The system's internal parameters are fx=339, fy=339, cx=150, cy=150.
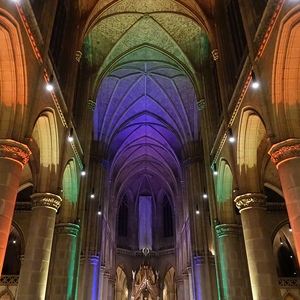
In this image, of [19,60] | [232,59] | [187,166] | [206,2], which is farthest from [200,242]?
[19,60]

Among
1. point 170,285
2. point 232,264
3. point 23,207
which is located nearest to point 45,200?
point 232,264

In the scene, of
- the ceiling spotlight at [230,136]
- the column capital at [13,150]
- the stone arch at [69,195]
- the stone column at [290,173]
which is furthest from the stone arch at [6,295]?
the stone column at [290,173]

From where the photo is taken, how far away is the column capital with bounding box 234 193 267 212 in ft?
36.3

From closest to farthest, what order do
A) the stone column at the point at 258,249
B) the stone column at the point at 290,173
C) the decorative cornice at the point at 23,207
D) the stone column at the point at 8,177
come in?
the stone column at the point at 8,177, the stone column at the point at 290,173, the stone column at the point at 258,249, the decorative cornice at the point at 23,207

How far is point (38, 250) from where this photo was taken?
10.0m

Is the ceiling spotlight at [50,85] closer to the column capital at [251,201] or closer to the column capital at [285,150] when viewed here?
the column capital at [285,150]

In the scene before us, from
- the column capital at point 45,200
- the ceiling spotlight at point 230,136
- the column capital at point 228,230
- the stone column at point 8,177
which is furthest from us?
the column capital at point 228,230

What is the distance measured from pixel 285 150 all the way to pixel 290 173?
56 cm

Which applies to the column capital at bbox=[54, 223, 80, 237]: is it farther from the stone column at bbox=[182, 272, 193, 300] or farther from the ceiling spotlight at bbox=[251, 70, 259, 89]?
the stone column at bbox=[182, 272, 193, 300]

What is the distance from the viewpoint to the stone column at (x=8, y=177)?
728 cm

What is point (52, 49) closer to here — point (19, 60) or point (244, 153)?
point (19, 60)

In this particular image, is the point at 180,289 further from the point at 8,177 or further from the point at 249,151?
the point at 8,177

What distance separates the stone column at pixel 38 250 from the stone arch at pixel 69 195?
3.07 m

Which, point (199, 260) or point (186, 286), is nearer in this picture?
point (199, 260)
